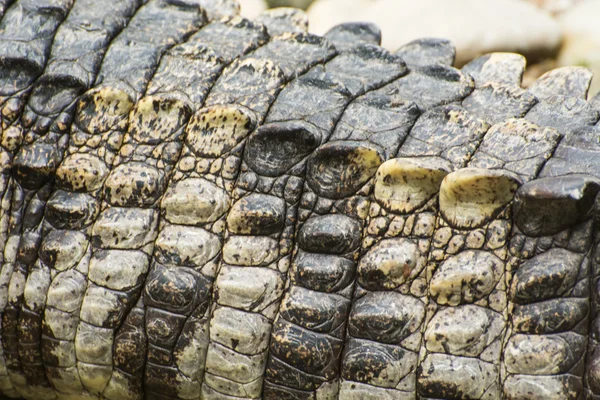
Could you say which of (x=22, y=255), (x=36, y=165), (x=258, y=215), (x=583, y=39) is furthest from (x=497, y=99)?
(x=583, y=39)

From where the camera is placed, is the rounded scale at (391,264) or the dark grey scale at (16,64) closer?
the rounded scale at (391,264)

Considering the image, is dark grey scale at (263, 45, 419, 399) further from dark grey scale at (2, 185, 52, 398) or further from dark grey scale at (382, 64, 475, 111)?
dark grey scale at (2, 185, 52, 398)

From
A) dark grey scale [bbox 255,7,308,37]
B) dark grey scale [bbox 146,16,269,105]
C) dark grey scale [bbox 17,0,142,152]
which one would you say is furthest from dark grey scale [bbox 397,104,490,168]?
dark grey scale [bbox 17,0,142,152]

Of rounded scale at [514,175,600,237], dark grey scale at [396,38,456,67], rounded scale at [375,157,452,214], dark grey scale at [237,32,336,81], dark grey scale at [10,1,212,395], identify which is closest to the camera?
rounded scale at [514,175,600,237]

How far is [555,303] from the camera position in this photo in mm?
→ 1784

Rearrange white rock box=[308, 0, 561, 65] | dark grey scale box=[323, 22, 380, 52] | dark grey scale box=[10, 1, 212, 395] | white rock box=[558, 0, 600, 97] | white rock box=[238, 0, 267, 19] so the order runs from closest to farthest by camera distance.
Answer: dark grey scale box=[10, 1, 212, 395] → dark grey scale box=[323, 22, 380, 52] → white rock box=[238, 0, 267, 19] → white rock box=[308, 0, 561, 65] → white rock box=[558, 0, 600, 97]

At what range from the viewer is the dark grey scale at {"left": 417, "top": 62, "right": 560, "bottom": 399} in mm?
1823

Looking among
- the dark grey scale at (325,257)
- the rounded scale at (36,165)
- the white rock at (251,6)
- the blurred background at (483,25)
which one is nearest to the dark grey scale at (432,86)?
the dark grey scale at (325,257)

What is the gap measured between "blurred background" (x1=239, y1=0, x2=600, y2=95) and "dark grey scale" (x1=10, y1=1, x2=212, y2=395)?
6.62 feet

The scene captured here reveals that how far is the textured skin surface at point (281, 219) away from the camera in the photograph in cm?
182

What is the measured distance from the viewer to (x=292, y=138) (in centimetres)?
199

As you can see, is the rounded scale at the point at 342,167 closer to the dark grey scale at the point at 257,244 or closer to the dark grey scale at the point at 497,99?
the dark grey scale at the point at 257,244

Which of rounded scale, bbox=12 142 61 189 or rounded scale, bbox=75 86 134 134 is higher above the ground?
rounded scale, bbox=75 86 134 134

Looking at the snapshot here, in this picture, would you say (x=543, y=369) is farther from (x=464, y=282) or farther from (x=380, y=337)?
(x=380, y=337)
